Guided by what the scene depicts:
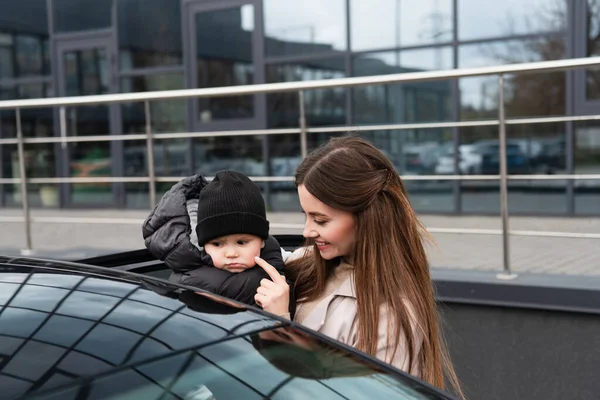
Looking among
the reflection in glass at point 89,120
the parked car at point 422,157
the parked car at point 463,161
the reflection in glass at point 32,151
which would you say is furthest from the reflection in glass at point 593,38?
the reflection in glass at point 32,151

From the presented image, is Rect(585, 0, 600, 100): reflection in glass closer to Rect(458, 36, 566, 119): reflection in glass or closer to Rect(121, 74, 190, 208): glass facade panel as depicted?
Rect(458, 36, 566, 119): reflection in glass

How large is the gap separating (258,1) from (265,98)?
51.1 inches

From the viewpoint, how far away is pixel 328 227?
2.03 metres

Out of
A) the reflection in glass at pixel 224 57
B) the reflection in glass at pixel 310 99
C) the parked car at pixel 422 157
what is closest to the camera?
the parked car at pixel 422 157

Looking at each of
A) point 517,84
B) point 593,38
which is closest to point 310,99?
point 517,84

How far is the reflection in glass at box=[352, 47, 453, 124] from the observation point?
933 cm

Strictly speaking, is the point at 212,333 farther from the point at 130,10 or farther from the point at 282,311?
the point at 130,10

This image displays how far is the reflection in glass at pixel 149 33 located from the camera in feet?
35.2

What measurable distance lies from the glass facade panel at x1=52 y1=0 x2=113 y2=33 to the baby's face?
32.2 feet

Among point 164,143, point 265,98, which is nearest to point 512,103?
point 265,98

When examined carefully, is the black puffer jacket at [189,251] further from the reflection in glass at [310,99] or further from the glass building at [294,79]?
the reflection in glass at [310,99]

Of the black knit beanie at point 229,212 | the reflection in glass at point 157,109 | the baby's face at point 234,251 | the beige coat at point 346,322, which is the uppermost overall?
the reflection in glass at point 157,109

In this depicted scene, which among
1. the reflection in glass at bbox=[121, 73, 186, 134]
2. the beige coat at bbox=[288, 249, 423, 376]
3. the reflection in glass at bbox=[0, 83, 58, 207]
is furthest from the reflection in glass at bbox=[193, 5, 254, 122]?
the beige coat at bbox=[288, 249, 423, 376]

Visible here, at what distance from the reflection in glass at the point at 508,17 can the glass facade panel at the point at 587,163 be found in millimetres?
1202
